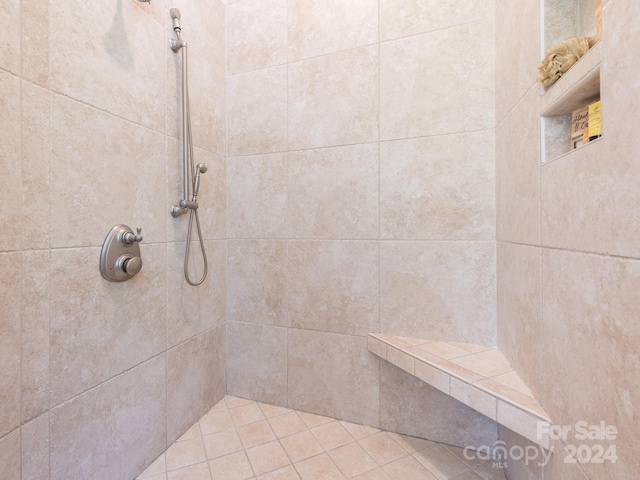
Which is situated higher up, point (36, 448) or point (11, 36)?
point (11, 36)

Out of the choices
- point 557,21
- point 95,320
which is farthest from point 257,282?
point 557,21

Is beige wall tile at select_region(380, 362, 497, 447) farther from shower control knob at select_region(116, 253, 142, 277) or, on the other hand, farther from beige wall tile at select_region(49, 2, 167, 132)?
beige wall tile at select_region(49, 2, 167, 132)

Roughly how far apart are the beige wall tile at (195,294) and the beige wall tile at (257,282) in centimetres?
5

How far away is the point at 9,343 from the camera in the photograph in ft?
2.67

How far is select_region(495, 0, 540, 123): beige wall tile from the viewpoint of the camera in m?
0.94

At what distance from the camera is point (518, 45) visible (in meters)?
1.04

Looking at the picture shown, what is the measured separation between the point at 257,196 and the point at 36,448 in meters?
1.27

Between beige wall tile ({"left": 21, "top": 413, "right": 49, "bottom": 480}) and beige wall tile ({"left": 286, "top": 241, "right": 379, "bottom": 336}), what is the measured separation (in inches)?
39.4

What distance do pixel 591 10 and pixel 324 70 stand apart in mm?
1058

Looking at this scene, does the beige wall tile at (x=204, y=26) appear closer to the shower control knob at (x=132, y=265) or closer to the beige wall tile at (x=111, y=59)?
the beige wall tile at (x=111, y=59)

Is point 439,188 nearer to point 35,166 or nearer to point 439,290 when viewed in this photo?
point 439,290

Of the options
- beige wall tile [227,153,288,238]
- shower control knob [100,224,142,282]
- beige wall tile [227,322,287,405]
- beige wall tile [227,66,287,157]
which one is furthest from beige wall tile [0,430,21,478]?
beige wall tile [227,66,287,157]

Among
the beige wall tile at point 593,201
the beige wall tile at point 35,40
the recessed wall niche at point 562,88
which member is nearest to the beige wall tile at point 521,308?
the beige wall tile at point 593,201

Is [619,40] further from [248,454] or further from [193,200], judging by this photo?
[248,454]
